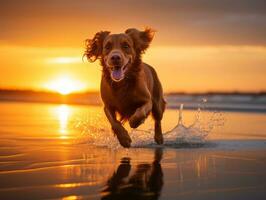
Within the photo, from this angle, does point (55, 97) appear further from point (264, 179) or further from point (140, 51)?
point (264, 179)

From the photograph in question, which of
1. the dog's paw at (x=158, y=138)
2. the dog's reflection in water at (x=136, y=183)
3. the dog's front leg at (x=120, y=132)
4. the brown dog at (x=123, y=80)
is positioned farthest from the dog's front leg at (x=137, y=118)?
the dog's paw at (x=158, y=138)

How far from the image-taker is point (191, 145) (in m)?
8.30

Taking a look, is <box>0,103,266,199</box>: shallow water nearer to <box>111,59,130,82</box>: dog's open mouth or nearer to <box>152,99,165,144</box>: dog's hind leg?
<box>152,99,165,144</box>: dog's hind leg

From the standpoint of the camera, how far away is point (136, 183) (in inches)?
188

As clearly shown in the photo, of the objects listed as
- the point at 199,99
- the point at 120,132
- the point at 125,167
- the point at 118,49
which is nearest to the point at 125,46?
the point at 118,49

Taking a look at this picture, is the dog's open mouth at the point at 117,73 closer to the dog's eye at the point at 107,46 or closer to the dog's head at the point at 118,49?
the dog's head at the point at 118,49

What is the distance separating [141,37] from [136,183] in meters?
3.64

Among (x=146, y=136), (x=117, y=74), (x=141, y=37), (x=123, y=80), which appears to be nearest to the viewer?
(x=117, y=74)

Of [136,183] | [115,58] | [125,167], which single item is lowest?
→ [136,183]

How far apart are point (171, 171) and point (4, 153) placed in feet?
7.25

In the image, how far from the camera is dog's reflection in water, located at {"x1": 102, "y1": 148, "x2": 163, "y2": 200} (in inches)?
168

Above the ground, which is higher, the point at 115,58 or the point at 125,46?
the point at 125,46

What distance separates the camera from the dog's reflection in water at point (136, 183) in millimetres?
4262

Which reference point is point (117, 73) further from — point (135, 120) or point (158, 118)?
point (158, 118)
